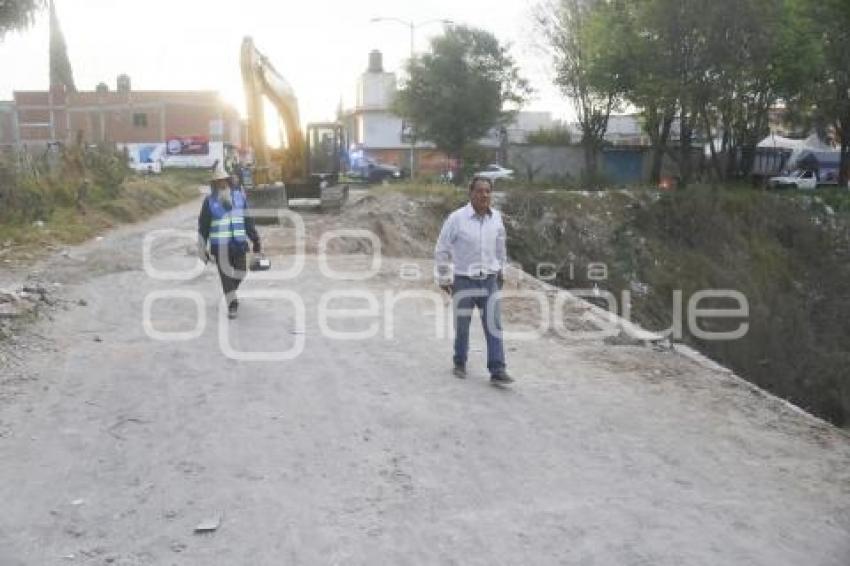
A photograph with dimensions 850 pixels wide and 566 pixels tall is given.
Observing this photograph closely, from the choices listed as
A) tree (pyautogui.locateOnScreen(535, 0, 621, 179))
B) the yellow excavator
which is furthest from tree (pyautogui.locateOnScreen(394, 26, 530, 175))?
the yellow excavator

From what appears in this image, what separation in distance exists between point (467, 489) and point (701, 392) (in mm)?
3305

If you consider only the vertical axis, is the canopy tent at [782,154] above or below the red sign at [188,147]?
below

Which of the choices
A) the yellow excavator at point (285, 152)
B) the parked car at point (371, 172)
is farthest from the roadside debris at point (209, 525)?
the parked car at point (371, 172)

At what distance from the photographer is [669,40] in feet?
91.7

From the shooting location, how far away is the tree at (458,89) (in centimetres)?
3625

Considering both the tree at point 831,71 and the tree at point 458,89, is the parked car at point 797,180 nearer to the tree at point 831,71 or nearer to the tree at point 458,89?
the tree at point 831,71

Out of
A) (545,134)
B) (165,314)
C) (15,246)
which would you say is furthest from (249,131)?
(545,134)

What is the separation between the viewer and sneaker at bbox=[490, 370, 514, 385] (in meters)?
7.68

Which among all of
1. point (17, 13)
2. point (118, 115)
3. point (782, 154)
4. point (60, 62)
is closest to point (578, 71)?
point (782, 154)

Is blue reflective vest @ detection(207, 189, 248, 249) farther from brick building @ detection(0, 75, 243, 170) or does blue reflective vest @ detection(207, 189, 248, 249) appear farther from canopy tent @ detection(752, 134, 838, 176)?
brick building @ detection(0, 75, 243, 170)

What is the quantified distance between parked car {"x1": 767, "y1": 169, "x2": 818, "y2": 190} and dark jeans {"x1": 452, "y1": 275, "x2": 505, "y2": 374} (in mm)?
31230

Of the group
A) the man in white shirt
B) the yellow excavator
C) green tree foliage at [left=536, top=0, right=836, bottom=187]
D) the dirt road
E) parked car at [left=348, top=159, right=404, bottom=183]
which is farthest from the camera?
parked car at [left=348, top=159, right=404, bottom=183]

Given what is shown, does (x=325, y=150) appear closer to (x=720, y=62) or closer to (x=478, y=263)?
(x=720, y=62)

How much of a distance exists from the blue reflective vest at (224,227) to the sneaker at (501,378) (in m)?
3.81
